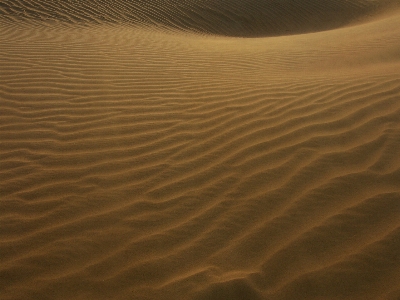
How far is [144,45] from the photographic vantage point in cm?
770

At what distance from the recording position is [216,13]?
1240cm

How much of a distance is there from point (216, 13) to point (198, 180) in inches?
416

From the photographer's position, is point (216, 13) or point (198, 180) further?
point (216, 13)

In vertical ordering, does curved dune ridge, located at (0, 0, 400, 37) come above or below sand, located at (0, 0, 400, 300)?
above

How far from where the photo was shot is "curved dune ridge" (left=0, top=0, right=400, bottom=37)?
10742mm

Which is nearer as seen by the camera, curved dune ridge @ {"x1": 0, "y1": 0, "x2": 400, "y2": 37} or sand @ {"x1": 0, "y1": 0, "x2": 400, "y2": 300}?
sand @ {"x1": 0, "y1": 0, "x2": 400, "y2": 300}

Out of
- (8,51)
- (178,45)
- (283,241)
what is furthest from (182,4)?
(283,241)

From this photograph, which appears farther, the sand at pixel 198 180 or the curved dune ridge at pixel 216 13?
the curved dune ridge at pixel 216 13

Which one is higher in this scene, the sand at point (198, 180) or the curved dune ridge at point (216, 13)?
the curved dune ridge at point (216, 13)

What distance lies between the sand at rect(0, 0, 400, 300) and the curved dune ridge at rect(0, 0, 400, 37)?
5535 mm

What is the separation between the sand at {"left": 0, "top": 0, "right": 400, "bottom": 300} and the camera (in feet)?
7.59

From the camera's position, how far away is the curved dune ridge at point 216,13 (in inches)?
423

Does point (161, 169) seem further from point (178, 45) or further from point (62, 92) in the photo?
point (178, 45)

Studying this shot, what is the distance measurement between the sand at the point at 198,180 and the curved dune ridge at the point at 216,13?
18.2 feet
